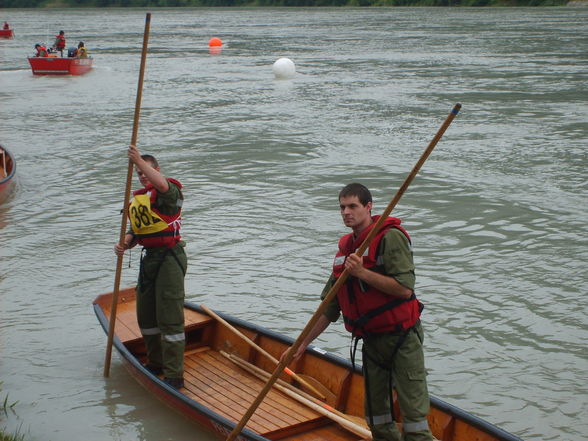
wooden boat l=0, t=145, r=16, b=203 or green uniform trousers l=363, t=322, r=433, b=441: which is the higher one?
green uniform trousers l=363, t=322, r=433, b=441

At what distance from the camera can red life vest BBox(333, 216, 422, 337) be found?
16.2 ft

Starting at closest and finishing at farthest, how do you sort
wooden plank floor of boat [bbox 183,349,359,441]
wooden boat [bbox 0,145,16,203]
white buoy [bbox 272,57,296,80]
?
1. wooden plank floor of boat [bbox 183,349,359,441]
2. wooden boat [bbox 0,145,16,203]
3. white buoy [bbox 272,57,296,80]

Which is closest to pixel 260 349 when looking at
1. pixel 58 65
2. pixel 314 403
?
pixel 314 403

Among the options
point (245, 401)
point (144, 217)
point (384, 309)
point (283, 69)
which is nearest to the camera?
point (384, 309)

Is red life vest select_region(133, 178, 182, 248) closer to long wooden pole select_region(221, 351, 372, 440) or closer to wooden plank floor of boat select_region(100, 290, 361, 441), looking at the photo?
wooden plank floor of boat select_region(100, 290, 361, 441)

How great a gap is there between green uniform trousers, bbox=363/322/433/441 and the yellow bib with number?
223 centimetres

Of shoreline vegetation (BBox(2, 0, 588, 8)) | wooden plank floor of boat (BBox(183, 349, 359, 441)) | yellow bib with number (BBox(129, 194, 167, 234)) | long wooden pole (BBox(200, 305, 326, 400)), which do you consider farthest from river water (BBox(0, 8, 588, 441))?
shoreline vegetation (BBox(2, 0, 588, 8))

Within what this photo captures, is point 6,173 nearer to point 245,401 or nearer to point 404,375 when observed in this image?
point 245,401

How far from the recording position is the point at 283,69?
101 feet

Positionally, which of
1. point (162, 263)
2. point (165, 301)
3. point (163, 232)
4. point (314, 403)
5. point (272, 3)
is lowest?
point (314, 403)

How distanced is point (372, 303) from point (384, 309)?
8cm

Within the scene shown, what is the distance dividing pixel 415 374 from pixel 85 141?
53.7ft

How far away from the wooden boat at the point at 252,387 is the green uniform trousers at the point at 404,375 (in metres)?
0.65

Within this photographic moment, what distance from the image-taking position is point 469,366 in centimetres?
835
